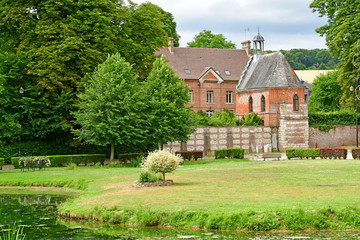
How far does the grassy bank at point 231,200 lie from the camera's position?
56.1 ft

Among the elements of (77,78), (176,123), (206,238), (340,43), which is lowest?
(206,238)

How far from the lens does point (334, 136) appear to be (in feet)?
208

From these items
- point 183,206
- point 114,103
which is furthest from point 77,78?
point 183,206

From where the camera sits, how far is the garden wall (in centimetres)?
6250

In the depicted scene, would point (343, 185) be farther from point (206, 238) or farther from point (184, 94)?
point (184, 94)

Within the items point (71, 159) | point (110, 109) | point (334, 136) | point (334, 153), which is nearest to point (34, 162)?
point (71, 159)

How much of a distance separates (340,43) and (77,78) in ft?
78.6

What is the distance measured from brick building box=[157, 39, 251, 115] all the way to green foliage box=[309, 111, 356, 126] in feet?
49.2

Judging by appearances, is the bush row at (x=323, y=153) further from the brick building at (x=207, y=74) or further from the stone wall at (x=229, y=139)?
the brick building at (x=207, y=74)

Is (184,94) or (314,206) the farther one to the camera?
(184,94)

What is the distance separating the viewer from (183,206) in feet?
62.5

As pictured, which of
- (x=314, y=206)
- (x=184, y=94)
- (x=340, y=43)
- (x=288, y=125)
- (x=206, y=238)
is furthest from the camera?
(x=288, y=125)

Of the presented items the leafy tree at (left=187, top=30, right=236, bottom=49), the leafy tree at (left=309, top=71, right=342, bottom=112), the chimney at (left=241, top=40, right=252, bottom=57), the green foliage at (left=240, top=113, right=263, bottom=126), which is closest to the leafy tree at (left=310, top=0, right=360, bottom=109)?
the green foliage at (left=240, top=113, right=263, bottom=126)

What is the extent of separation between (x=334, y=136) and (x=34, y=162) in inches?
1517
